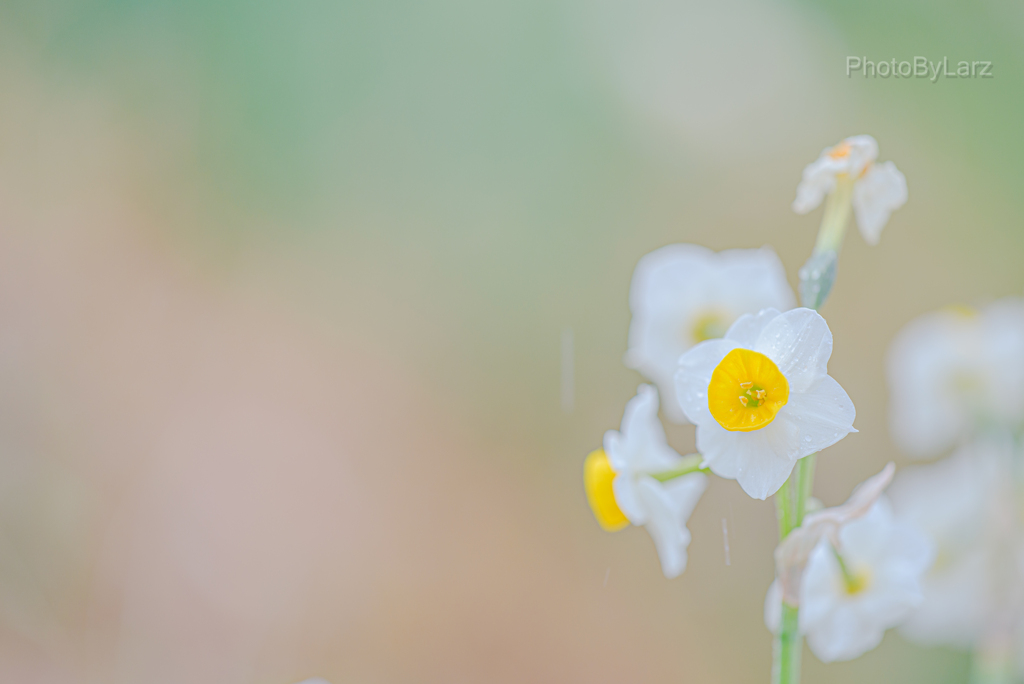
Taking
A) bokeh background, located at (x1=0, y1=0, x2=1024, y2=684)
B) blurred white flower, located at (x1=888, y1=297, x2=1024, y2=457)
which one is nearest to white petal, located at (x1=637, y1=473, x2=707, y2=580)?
blurred white flower, located at (x1=888, y1=297, x2=1024, y2=457)

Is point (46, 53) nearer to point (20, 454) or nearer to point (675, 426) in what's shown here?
point (20, 454)

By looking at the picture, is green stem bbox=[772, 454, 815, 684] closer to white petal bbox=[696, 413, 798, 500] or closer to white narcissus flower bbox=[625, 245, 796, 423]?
white petal bbox=[696, 413, 798, 500]

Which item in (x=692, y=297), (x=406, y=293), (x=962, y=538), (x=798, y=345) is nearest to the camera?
(x=798, y=345)

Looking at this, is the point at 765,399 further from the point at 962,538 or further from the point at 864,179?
the point at 962,538

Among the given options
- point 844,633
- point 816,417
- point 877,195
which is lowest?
point 844,633

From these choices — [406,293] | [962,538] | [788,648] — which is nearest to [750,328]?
[788,648]

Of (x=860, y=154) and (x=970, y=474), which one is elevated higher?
(x=860, y=154)
